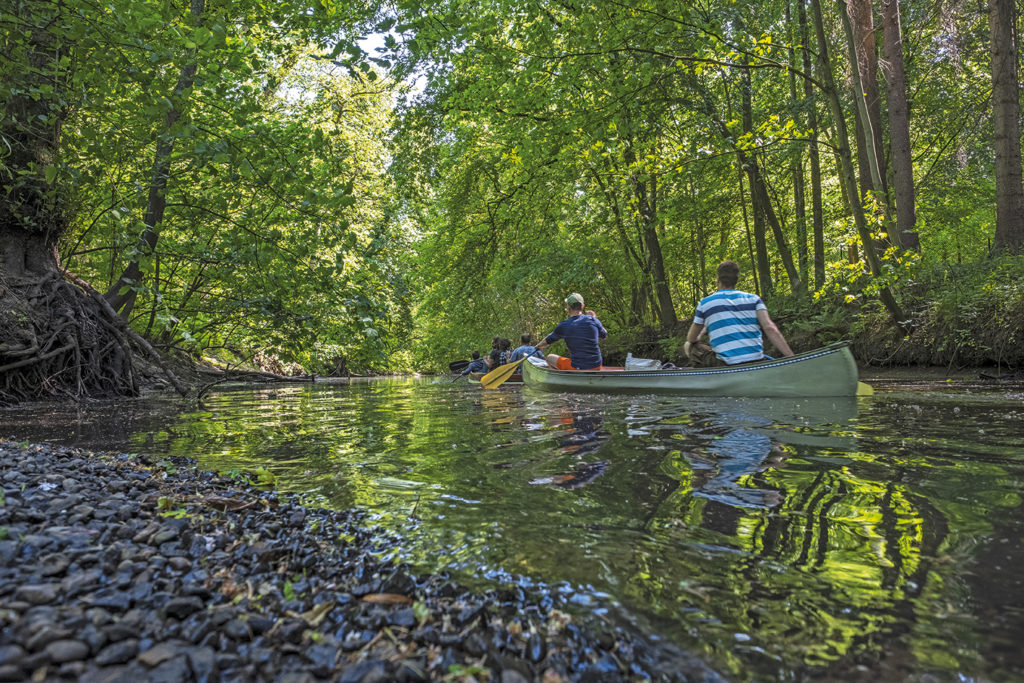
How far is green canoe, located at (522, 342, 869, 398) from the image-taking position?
7168mm

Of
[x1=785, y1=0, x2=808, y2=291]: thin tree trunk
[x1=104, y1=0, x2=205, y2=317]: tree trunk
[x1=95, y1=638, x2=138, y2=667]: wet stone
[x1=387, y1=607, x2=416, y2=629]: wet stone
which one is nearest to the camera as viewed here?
[x1=95, y1=638, x2=138, y2=667]: wet stone

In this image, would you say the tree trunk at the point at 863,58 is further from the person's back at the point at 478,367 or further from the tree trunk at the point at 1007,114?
the person's back at the point at 478,367

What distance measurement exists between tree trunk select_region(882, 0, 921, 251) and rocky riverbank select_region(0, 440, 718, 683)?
12.0 m

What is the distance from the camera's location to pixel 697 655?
1.42m

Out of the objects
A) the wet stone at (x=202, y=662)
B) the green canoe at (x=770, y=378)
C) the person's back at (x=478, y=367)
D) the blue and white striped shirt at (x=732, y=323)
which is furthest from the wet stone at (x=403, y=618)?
the person's back at (x=478, y=367)

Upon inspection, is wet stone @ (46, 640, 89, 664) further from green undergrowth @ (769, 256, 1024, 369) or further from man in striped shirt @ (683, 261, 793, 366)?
green undergrowth @ (769, 256, 1024, 369)

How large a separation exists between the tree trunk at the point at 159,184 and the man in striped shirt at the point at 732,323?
246 inches

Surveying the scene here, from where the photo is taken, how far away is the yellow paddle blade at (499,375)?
13.9 metres

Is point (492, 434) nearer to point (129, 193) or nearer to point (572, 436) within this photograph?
point (572, 436)

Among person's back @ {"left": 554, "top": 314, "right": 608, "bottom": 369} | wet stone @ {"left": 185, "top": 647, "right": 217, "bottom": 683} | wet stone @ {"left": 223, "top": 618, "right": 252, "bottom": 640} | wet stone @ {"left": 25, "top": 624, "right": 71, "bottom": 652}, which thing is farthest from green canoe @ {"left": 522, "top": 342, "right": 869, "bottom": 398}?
wet stone @ {"left": 25, "top": 624, "right": 71, "bottom": 652}

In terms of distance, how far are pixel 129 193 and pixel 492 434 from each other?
515cm

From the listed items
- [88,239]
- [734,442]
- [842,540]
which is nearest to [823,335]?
[734,442]

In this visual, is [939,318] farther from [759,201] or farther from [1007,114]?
[759,201]

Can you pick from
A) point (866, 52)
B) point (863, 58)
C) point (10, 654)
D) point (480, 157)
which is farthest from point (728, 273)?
point (480, 157)
